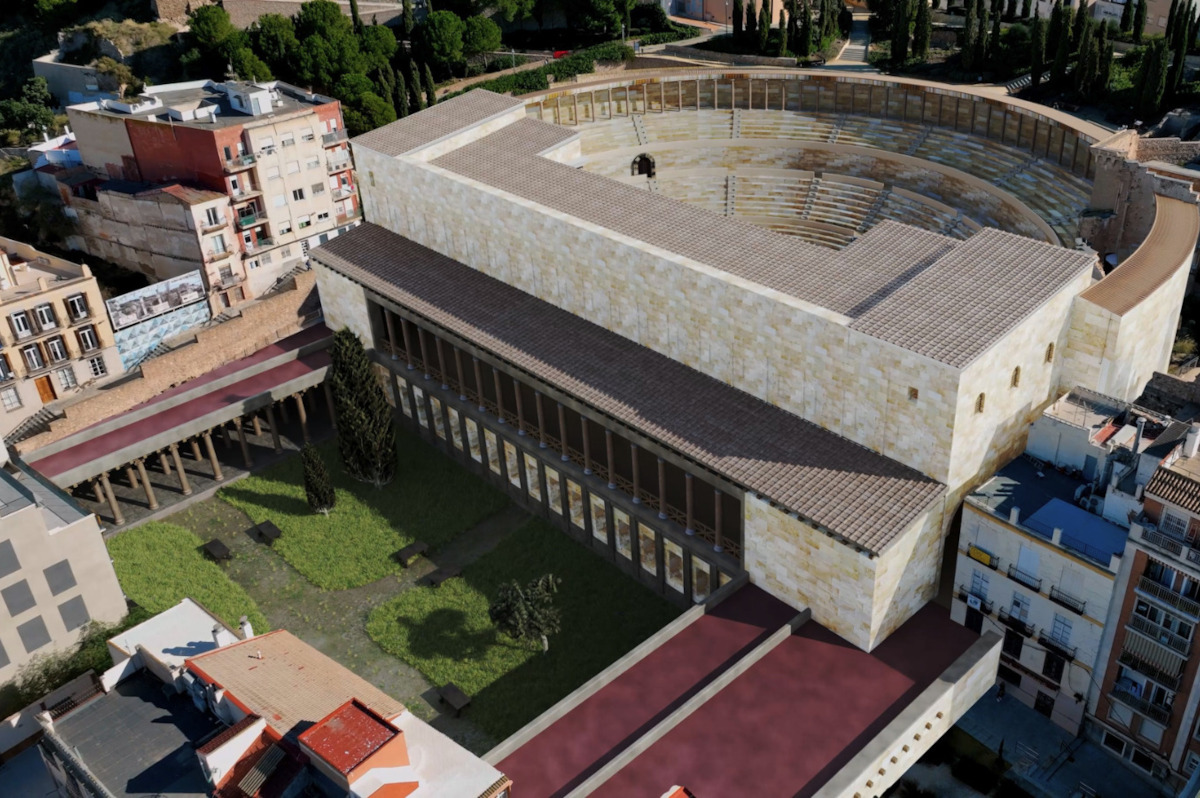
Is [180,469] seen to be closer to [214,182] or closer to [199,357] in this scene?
[199,357]

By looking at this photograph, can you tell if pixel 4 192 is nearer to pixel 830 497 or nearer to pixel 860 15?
pixel 830 497

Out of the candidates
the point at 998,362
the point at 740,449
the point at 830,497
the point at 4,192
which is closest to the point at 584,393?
the point at 740,449

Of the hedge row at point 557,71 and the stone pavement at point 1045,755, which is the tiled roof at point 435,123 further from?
the stone pavement at point 1045,755

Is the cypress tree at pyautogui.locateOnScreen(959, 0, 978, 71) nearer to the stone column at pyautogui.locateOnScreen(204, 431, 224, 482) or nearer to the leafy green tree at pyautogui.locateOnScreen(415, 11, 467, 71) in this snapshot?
the leafy green tree at pyautogui.locateOnScreen(415, 11, 467, 71)

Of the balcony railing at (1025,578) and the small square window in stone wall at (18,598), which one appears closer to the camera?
the balcony railing at (1025,578)

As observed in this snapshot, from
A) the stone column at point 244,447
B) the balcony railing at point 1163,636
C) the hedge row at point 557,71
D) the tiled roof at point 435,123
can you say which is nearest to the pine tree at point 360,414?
the stone column at point 244,447

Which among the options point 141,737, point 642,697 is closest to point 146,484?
point 141,737
